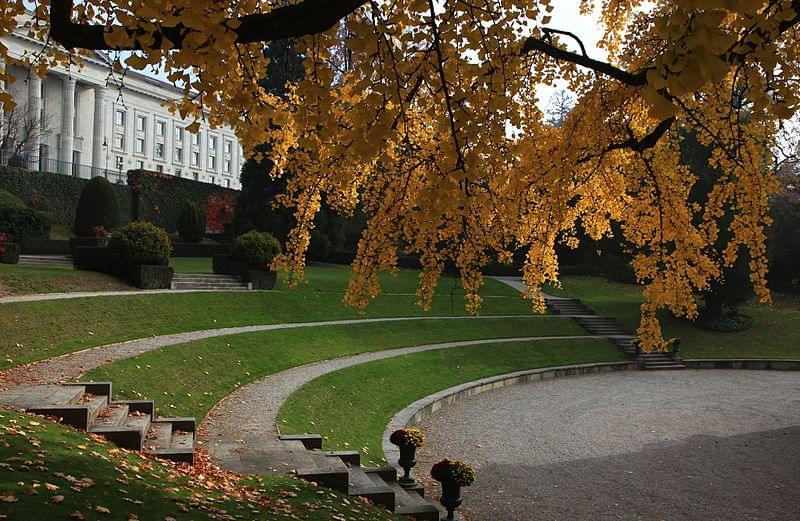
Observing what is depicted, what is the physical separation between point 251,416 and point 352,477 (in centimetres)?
331

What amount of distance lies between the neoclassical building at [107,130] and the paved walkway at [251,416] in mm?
32310

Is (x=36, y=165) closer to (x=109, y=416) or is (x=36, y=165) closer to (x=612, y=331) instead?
(x=612, y=331)

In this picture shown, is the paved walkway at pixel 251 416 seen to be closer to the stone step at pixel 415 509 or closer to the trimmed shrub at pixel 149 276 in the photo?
the stone step at pixel 415 509

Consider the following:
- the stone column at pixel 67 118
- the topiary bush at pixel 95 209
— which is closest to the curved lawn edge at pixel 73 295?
the topiary bush at pixel 95 209

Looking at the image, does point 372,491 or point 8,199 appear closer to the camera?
point 372,491

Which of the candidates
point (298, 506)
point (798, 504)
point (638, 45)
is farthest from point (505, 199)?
point (798, 504)

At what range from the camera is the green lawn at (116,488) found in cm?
528

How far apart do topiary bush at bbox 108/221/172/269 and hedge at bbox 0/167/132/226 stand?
17.2 meters

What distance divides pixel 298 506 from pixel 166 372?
695cm

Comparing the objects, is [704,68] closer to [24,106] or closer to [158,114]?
[24,106]

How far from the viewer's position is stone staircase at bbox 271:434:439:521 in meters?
8.53

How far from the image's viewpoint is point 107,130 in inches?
2579

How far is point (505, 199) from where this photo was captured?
26.8ft

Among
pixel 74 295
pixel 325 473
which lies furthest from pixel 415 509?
pixel 74 295
